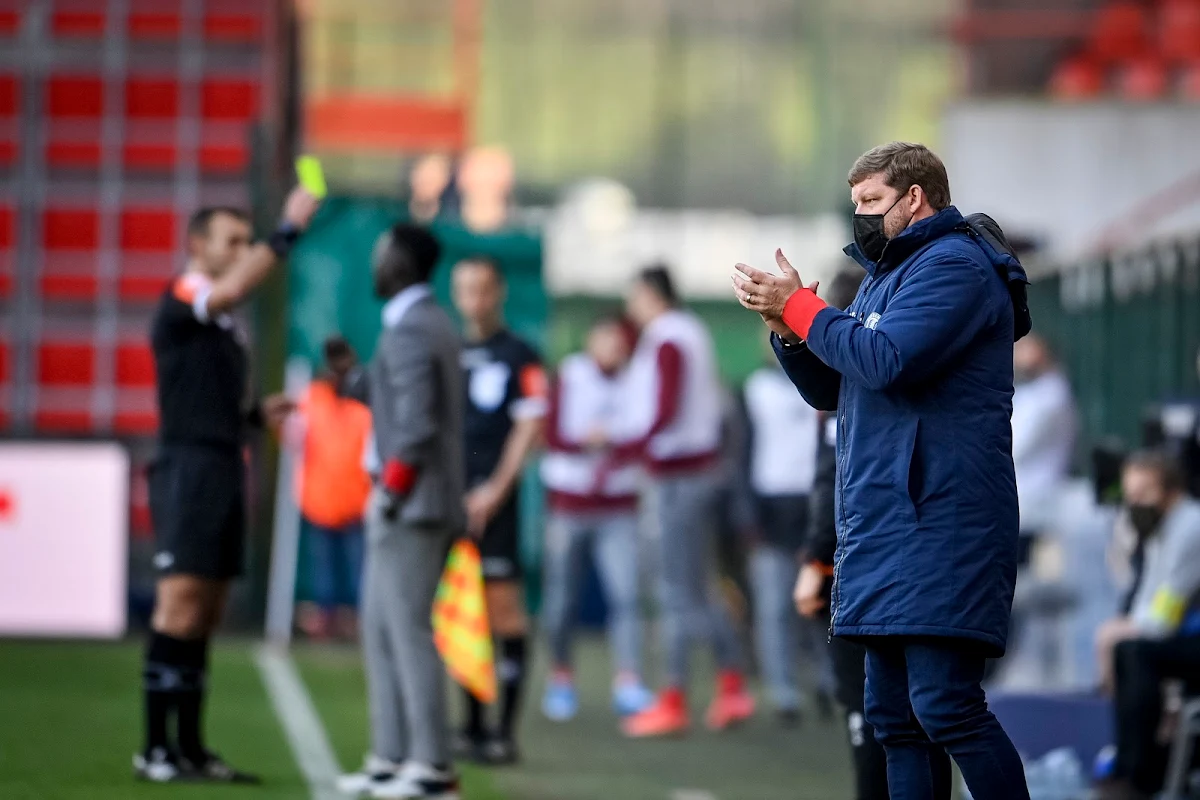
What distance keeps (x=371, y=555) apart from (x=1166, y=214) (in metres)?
11.5

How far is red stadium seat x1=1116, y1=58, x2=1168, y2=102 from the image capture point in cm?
2017

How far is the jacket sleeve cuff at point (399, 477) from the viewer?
→ 672cm

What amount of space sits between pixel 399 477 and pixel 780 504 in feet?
12.6

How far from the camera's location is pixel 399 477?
6.72 meters

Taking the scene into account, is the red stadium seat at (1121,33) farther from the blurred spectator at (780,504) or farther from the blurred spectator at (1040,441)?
the blurred spectator at (780,504)

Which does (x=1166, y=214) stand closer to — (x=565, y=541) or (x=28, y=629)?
(x=565, y=541)

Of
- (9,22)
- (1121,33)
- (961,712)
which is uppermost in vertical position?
(1121,33)

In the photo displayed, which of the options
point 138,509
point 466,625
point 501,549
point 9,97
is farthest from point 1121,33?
point 466,625

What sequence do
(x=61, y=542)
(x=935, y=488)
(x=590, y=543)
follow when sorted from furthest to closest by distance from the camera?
(x=61, y=542), (x=590, y=543), (x=935, y=488)

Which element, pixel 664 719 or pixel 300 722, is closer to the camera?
pixel 300 722

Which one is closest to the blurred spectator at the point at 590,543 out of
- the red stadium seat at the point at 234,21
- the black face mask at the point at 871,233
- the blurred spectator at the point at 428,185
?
the blurred spectator at the point at 428,185

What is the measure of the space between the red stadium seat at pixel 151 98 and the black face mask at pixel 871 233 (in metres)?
11.5

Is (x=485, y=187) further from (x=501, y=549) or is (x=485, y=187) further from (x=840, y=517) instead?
(x=840, y=517)

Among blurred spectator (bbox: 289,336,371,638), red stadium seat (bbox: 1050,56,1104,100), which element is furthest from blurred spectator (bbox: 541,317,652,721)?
red stadium seat (bbox: 1050,56,1104,100)
